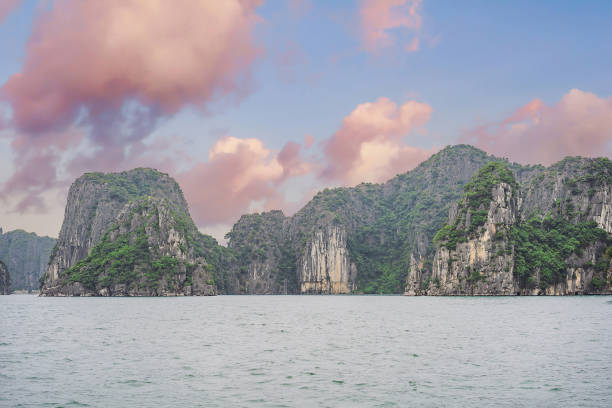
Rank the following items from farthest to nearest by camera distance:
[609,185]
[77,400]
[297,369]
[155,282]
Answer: [155,282] → [609,185] → [297,369] → [77,400]

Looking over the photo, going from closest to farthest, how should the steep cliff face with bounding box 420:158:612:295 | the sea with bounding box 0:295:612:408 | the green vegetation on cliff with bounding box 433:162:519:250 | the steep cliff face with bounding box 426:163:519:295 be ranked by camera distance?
the sea with bounding box 0:295:612:408 < the steep cliff face with bounding box 420:158:612:295 < the steep cliff face with bounding box 426:163:519:295 < the green vegetation on cliff with bounding box 433:162:519:250

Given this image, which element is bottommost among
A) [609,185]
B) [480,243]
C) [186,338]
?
[186,338]

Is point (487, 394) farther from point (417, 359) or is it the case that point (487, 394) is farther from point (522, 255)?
point (522, 255)

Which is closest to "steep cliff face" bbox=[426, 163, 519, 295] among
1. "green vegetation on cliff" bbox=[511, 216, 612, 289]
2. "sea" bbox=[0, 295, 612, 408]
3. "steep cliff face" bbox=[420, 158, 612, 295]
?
"steep cliff face" bbox=[420, 158, 612, 295]

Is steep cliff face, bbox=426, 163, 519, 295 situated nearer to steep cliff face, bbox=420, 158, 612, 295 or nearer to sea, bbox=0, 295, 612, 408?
steep cliff face, bbox=420, 158, 612, 295

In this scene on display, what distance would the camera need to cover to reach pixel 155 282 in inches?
7854

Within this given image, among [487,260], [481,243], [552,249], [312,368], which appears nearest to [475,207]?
[481,243]

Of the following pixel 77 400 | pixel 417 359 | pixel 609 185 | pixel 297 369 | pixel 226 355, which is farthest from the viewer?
pixel 609 185

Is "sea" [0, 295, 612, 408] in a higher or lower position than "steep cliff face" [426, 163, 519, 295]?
lower

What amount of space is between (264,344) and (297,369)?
13467 mm

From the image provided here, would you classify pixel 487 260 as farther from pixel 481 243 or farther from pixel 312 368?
pixel 312 368

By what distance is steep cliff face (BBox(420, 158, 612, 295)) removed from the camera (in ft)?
565

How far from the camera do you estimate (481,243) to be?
179 metres

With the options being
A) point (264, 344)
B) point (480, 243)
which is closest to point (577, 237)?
point (480, 243)
